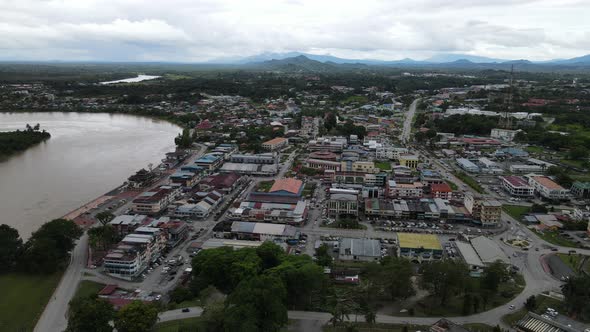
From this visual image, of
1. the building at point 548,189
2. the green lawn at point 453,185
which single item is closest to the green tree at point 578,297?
the building at point 548,189

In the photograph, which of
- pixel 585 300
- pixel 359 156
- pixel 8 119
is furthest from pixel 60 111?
pixel 585 300

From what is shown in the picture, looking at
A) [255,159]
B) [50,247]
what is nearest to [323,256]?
[50,247]

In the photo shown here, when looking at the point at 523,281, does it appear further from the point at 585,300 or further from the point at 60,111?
the point at 60,111

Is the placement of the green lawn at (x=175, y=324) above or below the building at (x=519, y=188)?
below

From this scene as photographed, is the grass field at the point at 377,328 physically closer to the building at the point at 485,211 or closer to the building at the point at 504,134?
the building at the point at 485,211

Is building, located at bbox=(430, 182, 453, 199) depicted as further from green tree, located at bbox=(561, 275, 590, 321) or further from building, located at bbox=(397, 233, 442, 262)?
green tree, located at bbox=(561, 275, 590, 321)
